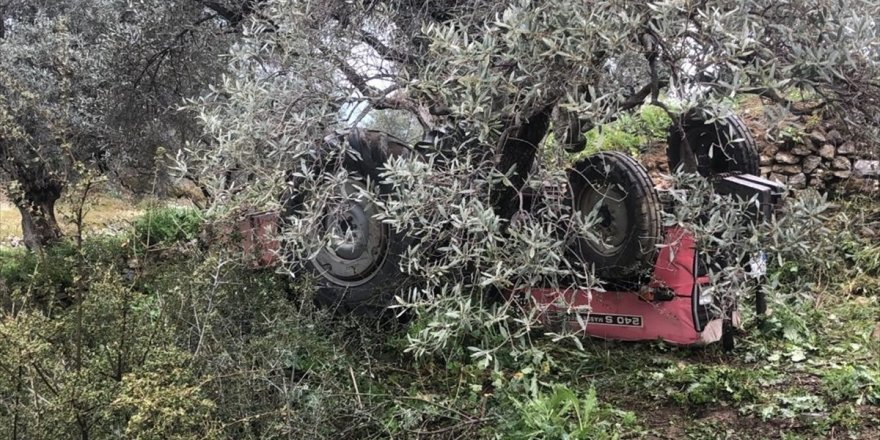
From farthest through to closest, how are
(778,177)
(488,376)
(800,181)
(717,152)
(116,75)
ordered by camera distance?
(778,177), (800,181), (116,75), (717,152), (488,376)

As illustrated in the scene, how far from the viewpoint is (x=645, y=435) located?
3.60 metres

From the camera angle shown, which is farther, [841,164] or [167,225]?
[167,225]

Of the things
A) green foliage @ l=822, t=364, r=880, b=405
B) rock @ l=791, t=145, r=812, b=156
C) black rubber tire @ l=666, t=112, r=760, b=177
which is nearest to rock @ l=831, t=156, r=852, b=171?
rock @ l=791, t=145, r=812, b=156

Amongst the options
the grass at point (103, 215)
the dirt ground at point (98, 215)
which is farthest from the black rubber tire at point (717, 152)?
the dirt ground at point (98, 215)

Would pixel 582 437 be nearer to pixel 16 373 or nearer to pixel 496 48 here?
pixel 496 48

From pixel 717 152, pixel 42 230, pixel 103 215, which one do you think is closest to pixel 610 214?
pixel 717 152

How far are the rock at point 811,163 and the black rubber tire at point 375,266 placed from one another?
225 inches

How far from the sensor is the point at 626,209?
12.7 feet

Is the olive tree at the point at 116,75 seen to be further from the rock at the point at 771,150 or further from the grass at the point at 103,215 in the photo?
the rock at the point at 771,150

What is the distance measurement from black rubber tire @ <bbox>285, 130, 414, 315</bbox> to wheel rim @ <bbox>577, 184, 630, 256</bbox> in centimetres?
108

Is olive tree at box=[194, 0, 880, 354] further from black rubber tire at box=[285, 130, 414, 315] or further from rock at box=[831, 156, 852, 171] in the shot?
rock at box=[831, 156, 852, 171]

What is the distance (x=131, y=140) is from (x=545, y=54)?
17.5 feet

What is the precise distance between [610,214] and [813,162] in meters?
4.82

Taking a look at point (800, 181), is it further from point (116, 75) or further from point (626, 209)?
point (116, 75)
